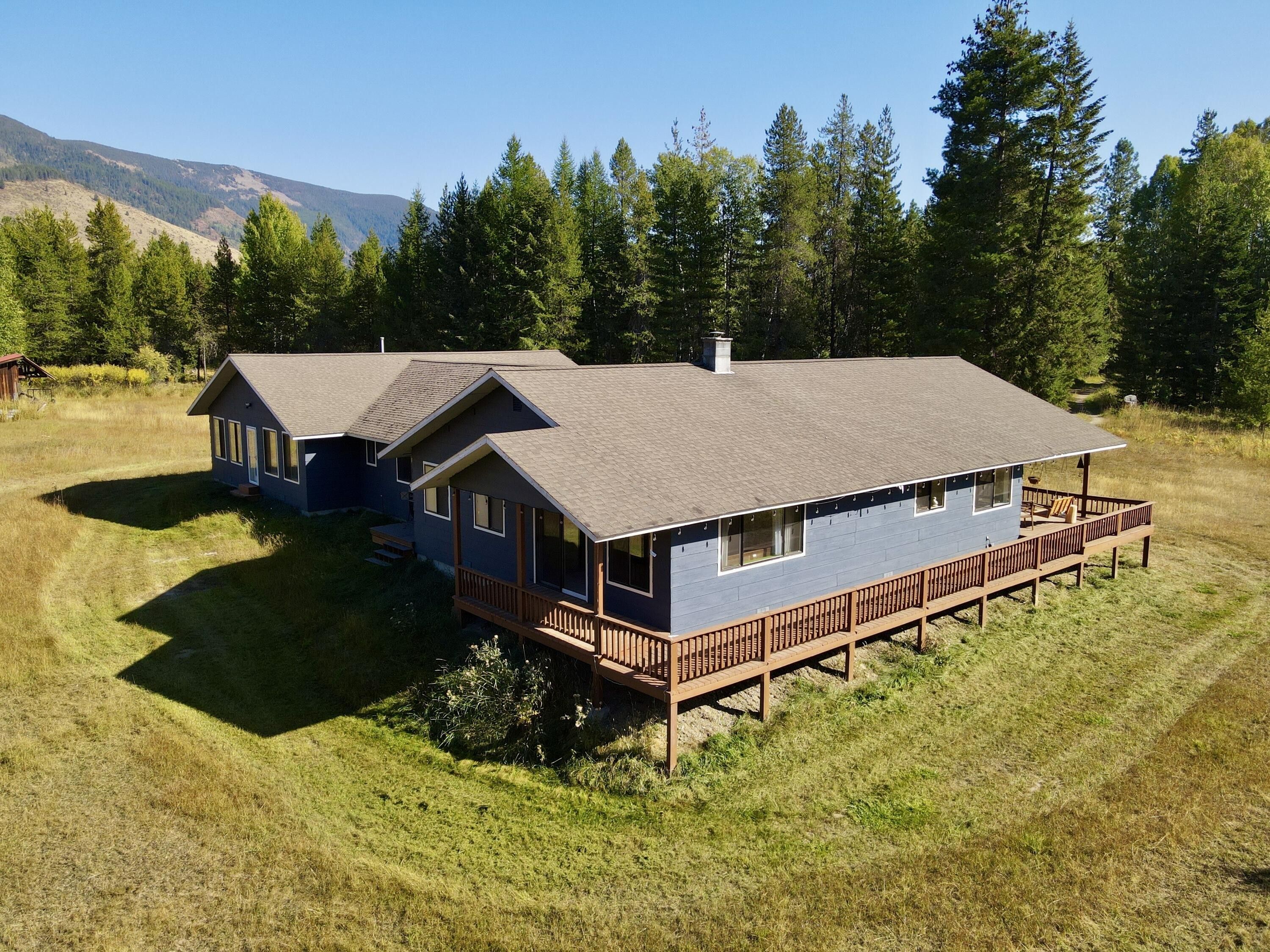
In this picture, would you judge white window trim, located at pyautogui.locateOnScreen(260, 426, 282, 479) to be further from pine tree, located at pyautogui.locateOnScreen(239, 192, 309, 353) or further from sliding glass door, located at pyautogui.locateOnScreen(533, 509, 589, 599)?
pine tree, located at pyautogui.locateOnScreen(239, 192, 309, 353)

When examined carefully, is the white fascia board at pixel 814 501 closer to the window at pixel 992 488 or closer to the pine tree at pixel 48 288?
the window at pixel 992 488

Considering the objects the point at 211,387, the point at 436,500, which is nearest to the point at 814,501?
the point at 436,500

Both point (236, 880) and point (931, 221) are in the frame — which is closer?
point (236, 880)

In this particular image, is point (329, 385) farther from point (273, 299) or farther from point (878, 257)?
point (273, 299)

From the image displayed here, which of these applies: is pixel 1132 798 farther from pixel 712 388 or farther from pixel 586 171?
pixel 586 171

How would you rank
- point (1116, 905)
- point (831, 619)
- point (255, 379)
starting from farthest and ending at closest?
1. point (255, 379)
2. point (831, 619)
3. point (1116, 905)

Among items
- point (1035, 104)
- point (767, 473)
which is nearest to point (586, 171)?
point (1035, 104)

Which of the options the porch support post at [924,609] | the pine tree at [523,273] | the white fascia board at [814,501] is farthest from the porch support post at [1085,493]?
the pine tree at [523,273]
